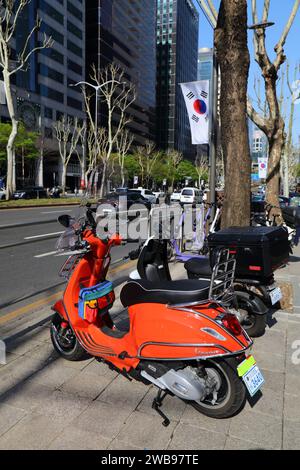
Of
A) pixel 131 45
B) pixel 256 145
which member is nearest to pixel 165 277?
pixel 131 45

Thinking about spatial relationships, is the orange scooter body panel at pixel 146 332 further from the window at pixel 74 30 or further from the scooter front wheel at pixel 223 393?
the window at pixel 74 30

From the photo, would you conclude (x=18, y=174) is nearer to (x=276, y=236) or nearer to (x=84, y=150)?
(x=84, y=150)

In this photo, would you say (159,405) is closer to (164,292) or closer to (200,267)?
(164,292)

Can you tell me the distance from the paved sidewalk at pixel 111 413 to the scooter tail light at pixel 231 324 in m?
0.61

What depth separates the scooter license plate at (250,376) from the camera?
2570mm

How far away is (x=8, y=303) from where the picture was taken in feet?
18.0

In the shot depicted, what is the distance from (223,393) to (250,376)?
274mm

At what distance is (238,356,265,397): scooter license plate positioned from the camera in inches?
101

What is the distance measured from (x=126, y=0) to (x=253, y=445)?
95726mm

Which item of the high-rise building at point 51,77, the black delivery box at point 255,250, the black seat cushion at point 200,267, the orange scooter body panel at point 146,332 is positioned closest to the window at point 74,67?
the high-rise building at point 51,77

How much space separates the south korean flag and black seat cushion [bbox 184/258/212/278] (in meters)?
4.75

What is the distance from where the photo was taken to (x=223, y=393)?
276cm

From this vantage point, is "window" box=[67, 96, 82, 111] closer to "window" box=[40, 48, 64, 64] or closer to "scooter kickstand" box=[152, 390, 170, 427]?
"window" box=[40, 48, 64, 64]
